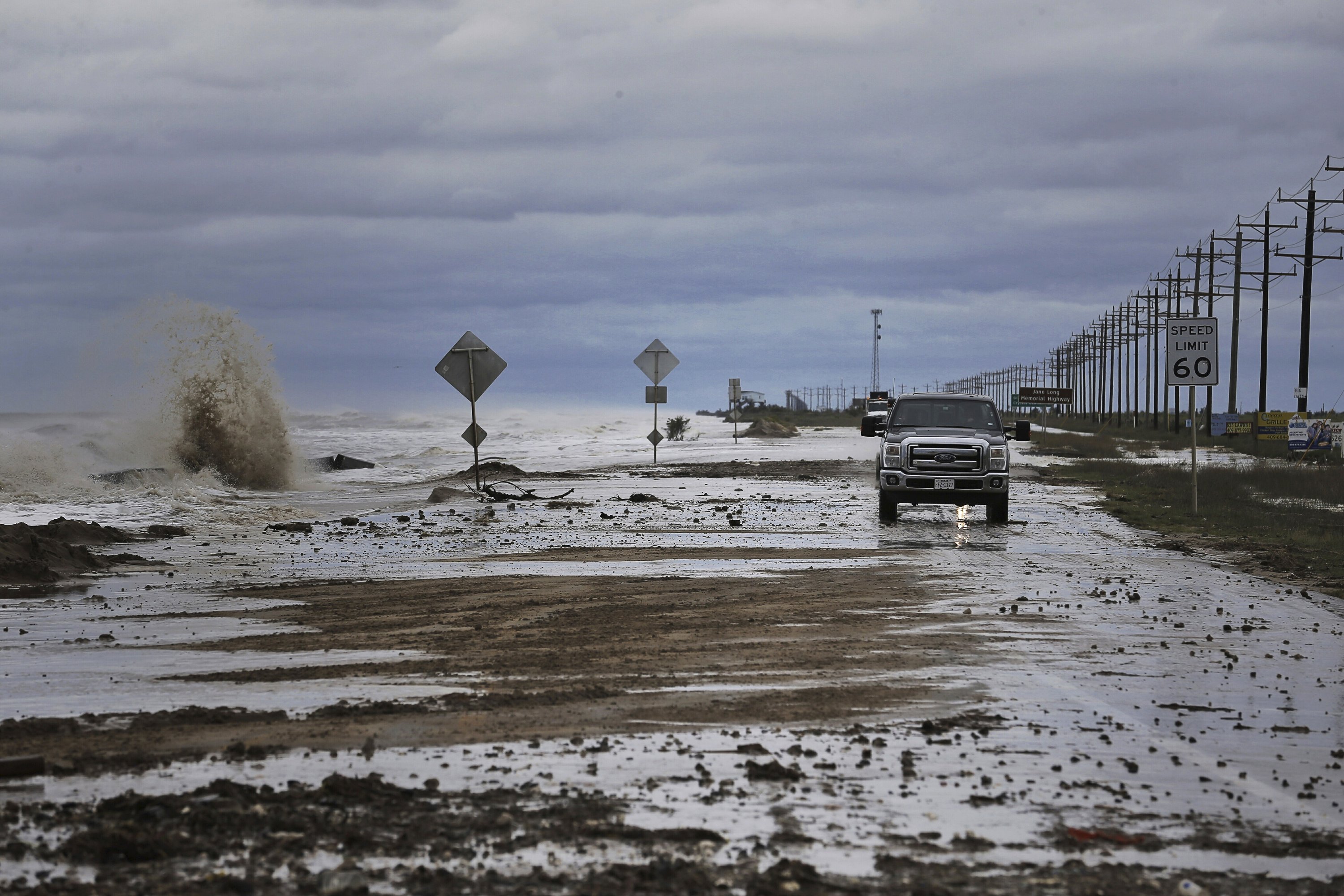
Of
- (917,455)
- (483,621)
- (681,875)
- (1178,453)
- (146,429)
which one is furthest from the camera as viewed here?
(1178,453)

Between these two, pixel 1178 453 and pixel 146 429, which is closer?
pixel 146 429

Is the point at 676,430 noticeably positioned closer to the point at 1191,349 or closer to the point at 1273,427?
the point at 1273,427

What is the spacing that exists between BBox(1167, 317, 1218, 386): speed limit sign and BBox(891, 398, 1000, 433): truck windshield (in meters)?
3.27

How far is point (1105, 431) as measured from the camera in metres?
105

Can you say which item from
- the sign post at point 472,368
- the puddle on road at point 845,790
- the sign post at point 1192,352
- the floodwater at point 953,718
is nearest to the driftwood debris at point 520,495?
the sign post at point 472,368

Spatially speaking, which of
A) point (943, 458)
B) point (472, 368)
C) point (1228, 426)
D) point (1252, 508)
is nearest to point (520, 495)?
point (472, 368)

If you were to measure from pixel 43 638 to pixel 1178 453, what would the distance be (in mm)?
58591

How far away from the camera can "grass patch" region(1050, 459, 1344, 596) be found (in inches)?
674

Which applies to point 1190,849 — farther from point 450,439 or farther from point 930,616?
point 450,439

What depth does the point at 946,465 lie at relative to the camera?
22.3 meters

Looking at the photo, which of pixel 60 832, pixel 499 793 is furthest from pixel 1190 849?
pixel 60 832

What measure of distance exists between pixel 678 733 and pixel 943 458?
16.0 m

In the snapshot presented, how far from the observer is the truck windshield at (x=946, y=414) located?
23.6 metres

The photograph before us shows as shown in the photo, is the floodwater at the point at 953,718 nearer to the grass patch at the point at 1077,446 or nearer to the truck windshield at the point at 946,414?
the truck windshield at the point at 946,414
